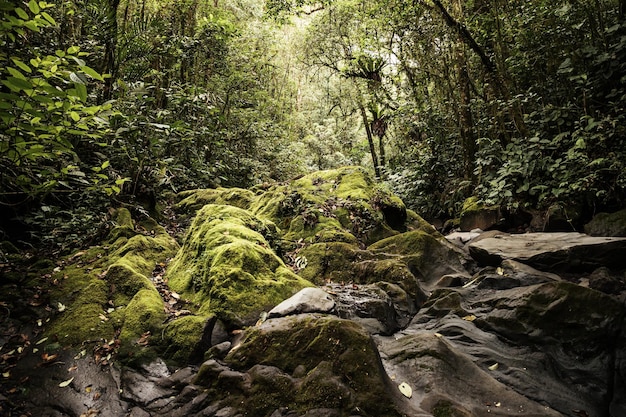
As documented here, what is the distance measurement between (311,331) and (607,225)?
6180 millimetres

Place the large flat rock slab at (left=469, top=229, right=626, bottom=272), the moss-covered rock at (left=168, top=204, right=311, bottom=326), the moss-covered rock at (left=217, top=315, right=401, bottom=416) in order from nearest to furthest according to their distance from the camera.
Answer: the moss-covered rock at (left=217, top=315, right=401, bottom=416), the moss-covered rock at (left=168, top=204, right=311, bottom=326), the large flat rock slab at (left=469, top=229, right=626, bottom=272)

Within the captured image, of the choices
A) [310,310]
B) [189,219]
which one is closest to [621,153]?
[310,310]

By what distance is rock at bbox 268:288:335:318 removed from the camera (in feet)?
12.6

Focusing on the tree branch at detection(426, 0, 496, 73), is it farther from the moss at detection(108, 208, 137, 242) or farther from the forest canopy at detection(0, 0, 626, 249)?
the moss at detection(108, 208, 137, 242)

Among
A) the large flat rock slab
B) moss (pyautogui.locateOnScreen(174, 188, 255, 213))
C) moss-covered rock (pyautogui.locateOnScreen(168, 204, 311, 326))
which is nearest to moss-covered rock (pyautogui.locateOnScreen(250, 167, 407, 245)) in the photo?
moss (pyautogui.locateOnScreen(174, 188, 255, 213))

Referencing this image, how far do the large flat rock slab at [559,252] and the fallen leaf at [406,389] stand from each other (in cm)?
351

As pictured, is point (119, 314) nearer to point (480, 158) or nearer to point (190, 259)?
point (190, 259)

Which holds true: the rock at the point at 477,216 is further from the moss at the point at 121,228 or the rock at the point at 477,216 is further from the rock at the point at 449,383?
the moss at the point at 121,228

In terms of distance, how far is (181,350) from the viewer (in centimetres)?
358

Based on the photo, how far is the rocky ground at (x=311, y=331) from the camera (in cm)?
300

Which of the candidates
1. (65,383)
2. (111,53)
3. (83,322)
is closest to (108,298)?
(83,322)

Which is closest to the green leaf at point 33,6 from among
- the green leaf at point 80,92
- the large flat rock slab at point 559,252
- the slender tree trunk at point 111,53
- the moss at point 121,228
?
the green leaf at point 80,92

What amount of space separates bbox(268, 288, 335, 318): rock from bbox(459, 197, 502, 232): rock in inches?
248

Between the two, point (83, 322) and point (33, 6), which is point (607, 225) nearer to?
point (83, 322)
